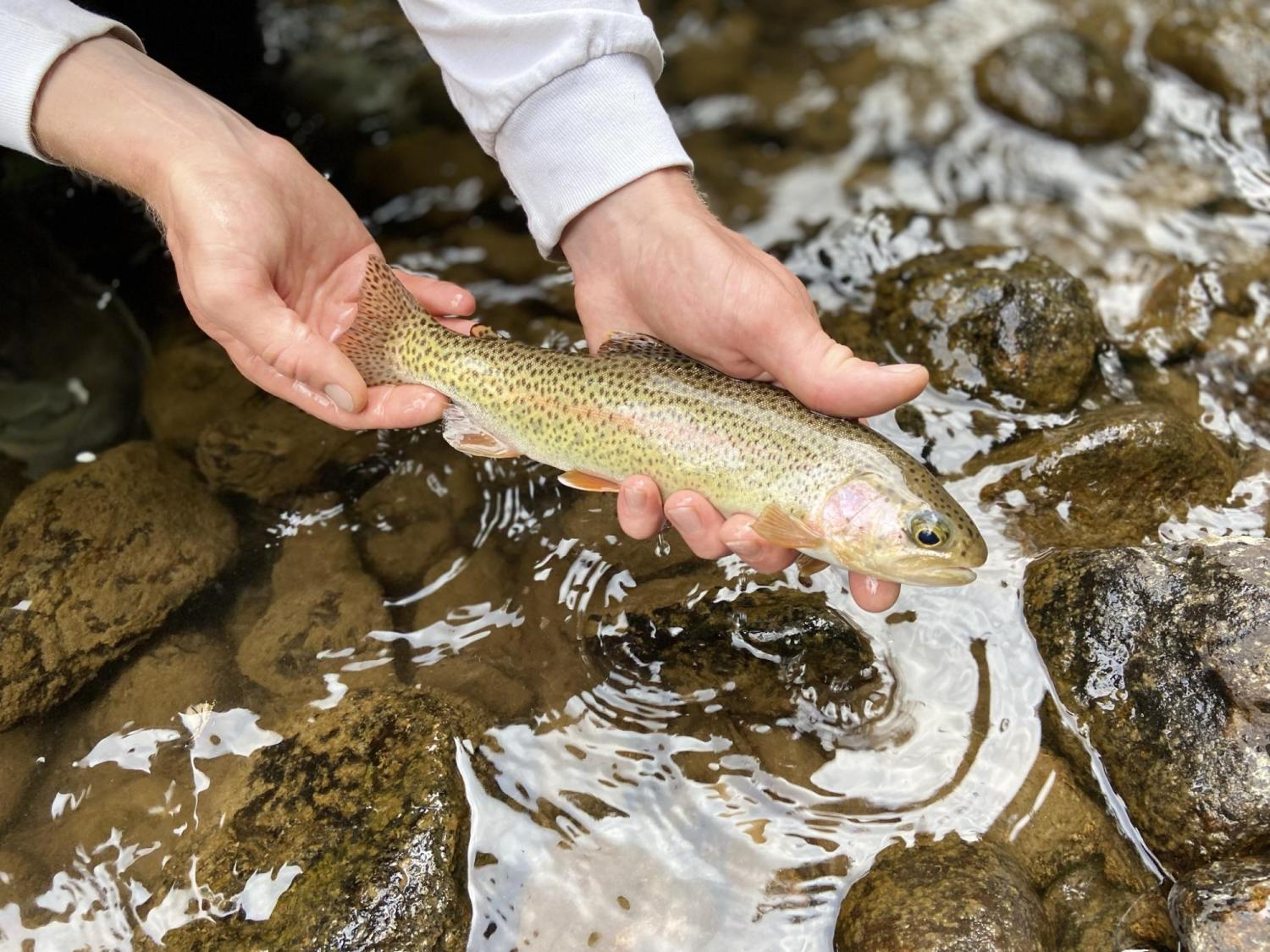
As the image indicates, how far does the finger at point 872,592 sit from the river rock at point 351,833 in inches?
65.4

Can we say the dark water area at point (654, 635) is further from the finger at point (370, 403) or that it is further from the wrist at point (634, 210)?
the wrist at point (634, 210)

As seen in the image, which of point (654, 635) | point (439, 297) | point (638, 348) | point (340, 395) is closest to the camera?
point (340, 395)

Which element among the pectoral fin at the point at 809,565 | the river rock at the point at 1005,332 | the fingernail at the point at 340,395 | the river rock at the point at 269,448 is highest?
the fingernail at the point at 340,395

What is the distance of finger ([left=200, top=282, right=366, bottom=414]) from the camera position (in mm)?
3771

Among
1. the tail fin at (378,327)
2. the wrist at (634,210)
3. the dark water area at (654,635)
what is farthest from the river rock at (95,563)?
the wrist at (634,210)

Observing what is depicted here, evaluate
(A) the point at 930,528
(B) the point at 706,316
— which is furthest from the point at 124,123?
(A) the point at 930,528

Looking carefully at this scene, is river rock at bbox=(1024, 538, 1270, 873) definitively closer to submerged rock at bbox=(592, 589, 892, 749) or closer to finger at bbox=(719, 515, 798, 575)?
submerged rock at bbox=(592, 589, 892, 749)

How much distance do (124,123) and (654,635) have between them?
309cm

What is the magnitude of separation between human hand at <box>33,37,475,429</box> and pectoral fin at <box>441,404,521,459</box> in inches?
3.3

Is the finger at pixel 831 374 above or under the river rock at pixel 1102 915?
above

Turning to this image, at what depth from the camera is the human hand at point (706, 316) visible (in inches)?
143

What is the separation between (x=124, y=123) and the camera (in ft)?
13.2

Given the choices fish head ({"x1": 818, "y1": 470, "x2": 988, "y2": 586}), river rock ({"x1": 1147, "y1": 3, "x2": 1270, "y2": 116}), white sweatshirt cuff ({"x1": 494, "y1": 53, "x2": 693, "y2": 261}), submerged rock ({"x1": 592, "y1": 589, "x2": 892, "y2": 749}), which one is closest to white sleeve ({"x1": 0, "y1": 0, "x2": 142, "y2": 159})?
white sweatshirt cuff ({"x1": 494, "y1": 53, "x2": 693, "y2": 261})

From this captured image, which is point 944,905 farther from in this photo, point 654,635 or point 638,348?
point 638,348
